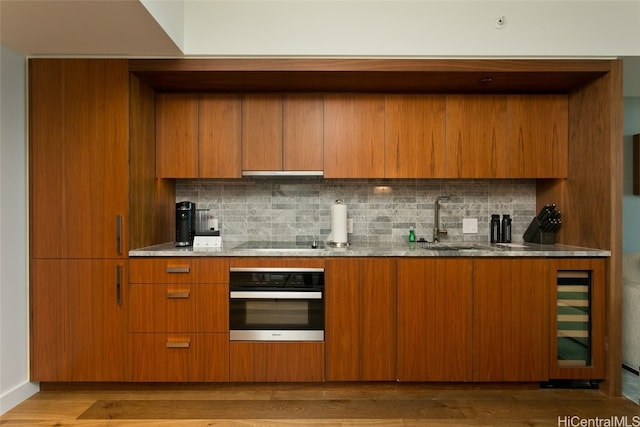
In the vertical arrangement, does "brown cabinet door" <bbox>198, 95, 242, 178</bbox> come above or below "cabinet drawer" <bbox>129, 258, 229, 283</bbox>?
above

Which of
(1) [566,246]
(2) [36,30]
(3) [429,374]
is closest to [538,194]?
(1) [566,246]

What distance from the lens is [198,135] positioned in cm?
Answer: 297

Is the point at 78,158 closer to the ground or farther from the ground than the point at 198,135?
closer to the ground

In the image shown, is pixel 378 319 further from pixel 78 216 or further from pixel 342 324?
pixel 78 216

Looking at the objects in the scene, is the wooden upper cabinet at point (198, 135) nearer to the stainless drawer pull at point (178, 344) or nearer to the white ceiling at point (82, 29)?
the white ceiling at point (82, 29)

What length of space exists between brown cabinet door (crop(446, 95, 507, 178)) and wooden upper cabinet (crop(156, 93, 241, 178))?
161 centimetres

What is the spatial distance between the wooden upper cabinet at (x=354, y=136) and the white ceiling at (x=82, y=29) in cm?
114

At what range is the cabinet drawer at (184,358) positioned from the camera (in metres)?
2.60

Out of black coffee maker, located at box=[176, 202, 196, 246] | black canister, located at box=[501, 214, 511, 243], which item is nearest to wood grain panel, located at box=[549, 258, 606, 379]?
black canister, located at box=[501, 214, 511, 243]

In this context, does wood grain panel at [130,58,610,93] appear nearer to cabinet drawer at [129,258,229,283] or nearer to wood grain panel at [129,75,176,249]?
wood grain panel at [129,75,176,249]

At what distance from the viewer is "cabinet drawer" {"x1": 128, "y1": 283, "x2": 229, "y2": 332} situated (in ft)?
8.50

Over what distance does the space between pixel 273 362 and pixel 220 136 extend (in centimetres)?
166

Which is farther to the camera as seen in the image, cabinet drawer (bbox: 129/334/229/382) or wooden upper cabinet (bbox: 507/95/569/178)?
wooden upper cabinet (bbox: 507/95/569/178)

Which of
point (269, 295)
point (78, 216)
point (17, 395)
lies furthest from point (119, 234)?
point (17, 395)
